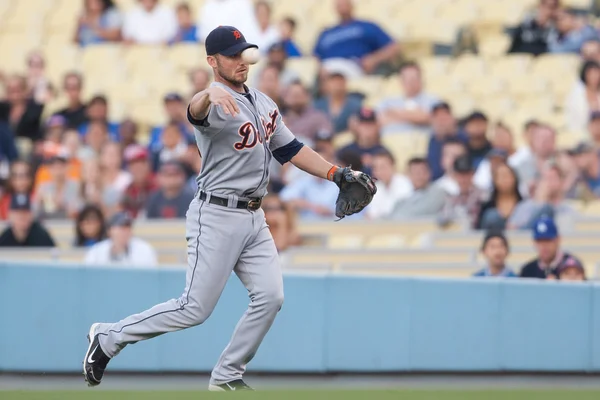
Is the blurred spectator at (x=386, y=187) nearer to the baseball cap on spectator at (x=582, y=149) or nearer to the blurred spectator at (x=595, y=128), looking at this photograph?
the baseball cap on spectator at (x=582, y=149)

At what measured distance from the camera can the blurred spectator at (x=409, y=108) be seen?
10.4 metres

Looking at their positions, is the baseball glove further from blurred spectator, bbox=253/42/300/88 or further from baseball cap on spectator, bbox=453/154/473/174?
blurred spectator, bbox=253/42/300/88

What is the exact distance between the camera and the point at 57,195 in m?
9.77

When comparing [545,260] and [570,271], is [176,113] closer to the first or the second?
[545,260]

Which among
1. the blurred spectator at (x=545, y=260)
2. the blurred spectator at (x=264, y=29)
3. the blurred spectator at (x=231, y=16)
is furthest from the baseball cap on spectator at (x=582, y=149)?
the blurred spectator at (x=231, y=16)

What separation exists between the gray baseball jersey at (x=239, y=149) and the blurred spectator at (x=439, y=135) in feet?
16.0

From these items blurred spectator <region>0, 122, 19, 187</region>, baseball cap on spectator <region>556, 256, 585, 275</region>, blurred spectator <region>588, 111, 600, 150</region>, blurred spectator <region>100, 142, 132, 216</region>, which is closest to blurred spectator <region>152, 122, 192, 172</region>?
blurred spectator <region>100, 142, 132, 216</region>

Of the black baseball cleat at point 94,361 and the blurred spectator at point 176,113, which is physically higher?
the blurred spectator at point 176,113

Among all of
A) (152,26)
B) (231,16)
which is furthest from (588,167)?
(152,26)

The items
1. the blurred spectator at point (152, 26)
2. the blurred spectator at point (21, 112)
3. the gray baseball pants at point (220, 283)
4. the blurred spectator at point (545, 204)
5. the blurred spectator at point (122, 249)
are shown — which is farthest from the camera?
the blurred spectator at point (152, 26)

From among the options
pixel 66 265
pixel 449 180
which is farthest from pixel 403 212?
pixel 66 265

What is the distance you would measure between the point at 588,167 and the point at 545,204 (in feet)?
2.67

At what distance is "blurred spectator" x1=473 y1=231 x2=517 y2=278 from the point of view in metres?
7.64

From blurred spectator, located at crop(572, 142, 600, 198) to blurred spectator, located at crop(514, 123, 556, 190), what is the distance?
21 cm
